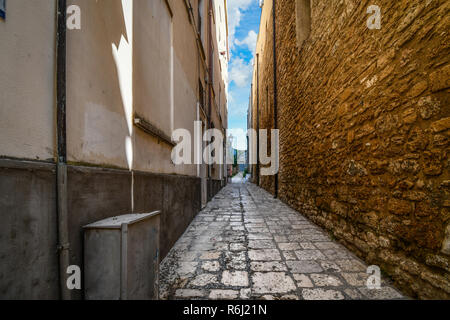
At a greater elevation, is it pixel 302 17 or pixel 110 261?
pixel 302 17

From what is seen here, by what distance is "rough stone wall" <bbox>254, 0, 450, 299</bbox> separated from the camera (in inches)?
67.2

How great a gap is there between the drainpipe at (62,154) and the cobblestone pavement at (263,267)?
3.28 feet

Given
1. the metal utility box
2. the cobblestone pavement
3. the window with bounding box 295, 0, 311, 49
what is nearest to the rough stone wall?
the cobblestone pavement

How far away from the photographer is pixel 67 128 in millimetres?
1297

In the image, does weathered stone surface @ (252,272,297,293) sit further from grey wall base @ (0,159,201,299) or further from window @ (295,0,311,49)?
window @ (295,0,311,49)

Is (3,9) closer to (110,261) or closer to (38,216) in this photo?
(38,216)

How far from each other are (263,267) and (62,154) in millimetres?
2287

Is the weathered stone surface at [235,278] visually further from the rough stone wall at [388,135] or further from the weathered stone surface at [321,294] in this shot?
the rough stone wall at [388,135]

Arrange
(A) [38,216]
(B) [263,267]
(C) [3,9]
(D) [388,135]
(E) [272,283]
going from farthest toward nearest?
(B) [263,267]
(D) [388,135]
(E) [272,283]
(A) [38,216]
(C) [3,9]

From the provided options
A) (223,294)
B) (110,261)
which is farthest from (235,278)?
(110,261)

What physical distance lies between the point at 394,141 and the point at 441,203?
72 centimetres

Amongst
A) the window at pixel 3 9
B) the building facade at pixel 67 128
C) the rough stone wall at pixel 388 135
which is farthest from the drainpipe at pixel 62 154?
the rough stone wall at pixel 388 135

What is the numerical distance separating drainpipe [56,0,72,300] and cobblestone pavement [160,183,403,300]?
1.00 meters
